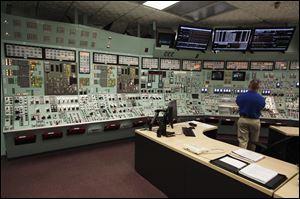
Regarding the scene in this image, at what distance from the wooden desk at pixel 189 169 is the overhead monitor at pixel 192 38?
2.26 meters

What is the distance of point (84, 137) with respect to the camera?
144 inches

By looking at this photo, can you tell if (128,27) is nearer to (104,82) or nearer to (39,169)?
(104,82)

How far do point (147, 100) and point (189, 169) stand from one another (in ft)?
8.84

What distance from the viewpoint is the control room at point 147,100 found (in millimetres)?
2035

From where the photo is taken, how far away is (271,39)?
416cm

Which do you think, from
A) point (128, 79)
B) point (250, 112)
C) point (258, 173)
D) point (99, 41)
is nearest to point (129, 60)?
point (128, 79)

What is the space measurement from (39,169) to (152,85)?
286cm

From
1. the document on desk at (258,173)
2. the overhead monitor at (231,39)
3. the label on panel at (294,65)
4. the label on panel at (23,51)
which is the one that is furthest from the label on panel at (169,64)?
the document on desk at (258,173)

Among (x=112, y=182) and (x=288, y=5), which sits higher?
(x=288, y=5)

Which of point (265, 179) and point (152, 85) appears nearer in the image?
point (265, 179)

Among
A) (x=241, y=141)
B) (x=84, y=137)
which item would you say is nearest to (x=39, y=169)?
(x=84, y=137)

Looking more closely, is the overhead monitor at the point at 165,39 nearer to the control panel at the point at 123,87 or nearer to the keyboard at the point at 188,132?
the control panel at the point at 123,87

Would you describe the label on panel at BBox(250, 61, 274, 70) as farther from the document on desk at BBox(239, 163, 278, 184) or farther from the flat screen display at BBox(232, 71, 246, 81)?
the document on desk at BBox(239, 163, 278, 184)

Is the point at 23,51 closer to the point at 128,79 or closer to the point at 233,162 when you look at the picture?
the point at 128,79
